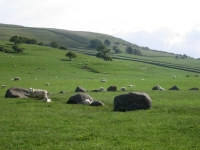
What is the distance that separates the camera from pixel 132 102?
977 inches

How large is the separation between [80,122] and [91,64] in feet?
267

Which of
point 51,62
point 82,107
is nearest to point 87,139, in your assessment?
point 82,107

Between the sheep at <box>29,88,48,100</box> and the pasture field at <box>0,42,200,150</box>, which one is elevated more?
the pasture field at <box>0,42,200,150</box>

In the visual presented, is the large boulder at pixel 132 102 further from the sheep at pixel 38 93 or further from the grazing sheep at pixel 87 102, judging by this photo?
the sheep at pixel 38 93

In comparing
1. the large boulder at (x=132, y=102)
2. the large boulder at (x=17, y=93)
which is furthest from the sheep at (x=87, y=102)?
the large boulder at (x=17, y=93)

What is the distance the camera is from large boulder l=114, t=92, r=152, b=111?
974 inches

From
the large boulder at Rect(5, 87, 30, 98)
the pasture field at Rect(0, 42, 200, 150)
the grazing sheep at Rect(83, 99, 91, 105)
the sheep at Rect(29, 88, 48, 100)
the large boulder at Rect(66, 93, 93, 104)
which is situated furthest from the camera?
the large boulder at Rect(5, 87, 30, 98)

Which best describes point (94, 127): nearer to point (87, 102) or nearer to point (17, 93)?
point (87, 102)

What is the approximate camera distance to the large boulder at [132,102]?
81.2 ft

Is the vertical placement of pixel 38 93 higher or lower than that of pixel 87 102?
lower

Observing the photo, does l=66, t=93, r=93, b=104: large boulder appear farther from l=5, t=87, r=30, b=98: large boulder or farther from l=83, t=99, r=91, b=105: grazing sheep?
l=5, t=87, r=30, b=98: large boulder

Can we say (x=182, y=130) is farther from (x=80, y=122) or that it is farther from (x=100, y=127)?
(x=80, y=122)

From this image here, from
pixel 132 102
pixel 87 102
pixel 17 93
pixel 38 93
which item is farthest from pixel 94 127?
pixel 17 93

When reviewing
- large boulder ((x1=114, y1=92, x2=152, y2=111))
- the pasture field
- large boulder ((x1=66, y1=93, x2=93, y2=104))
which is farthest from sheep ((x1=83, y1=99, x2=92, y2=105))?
large boulder ((x1=114, y1=92, x2=152, y2=111))
